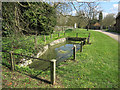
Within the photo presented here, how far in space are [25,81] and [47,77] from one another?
3.04 ft

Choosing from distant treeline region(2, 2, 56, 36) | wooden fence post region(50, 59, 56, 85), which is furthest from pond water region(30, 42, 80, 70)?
distant treeline region(2, 2, 56, 36)

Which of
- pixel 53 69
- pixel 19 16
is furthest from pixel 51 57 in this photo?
pixel 53 69

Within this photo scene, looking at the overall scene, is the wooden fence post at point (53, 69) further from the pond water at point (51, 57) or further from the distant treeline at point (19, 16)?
the distant treeline at point (19, 16)

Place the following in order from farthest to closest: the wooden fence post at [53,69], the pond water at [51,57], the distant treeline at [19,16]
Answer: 1. the pond water at [51,57]
2. the distant treeline at [19,16]
3. the wooden fence post at [53,69]

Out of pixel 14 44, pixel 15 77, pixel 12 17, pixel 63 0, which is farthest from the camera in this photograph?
pixel 14 44

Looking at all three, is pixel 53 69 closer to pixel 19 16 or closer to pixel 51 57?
pixel 51 57

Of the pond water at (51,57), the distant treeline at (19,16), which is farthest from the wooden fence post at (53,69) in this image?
the distant treeline at (19,16)

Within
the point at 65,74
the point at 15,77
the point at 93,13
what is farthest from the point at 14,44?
the point at 93,13

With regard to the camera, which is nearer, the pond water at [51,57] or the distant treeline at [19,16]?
the distant treeline at [19,16]

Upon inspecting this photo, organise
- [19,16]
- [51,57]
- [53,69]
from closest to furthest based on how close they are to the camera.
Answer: [53,69], [19,16], [51,57]

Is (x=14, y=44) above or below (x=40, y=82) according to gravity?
above

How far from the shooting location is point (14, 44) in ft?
24.4

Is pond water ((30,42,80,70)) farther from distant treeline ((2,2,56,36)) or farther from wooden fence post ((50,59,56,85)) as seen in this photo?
distant treeline ((2,2,56,36))

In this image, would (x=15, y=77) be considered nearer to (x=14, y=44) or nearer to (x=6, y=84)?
(x=6, y=84)
